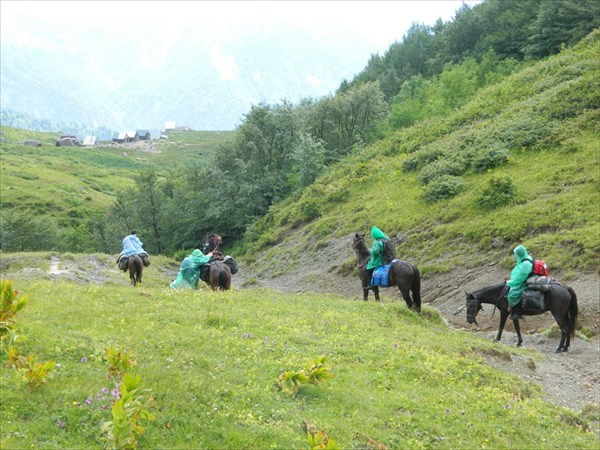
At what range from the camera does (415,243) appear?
3484 cm

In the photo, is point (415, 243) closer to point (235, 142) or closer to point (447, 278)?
point (447, 278)

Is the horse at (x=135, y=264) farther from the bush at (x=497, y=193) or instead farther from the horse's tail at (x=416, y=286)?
the bush at (x=497, y=193)

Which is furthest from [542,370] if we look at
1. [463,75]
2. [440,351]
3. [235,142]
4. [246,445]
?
[463,75]

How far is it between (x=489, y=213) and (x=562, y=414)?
22461 millimetres

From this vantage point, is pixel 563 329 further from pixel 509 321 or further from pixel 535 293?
pixel 509 321

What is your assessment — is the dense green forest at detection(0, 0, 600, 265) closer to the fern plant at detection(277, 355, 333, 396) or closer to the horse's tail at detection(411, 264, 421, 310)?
the horse's tail at detection(411, 264, 421, 310)

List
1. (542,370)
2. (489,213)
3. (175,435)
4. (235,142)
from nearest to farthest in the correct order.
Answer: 1. (175,435)
2. (542,370)
3. (489,213)
4. (235,142)

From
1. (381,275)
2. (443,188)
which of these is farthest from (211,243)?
(443,188)

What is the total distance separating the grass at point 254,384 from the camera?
821cm

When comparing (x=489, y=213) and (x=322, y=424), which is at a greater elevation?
(x=489, y=213)

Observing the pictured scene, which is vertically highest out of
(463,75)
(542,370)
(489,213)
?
(463,75)

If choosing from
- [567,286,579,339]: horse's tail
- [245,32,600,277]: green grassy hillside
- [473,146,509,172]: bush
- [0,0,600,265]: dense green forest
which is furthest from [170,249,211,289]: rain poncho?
[473,146,509,172]: bush

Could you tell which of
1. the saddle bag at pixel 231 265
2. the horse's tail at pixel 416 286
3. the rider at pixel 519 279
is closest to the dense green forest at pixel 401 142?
the rider at pixel 519 279

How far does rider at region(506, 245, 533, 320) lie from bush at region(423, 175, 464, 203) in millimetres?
18266
